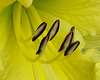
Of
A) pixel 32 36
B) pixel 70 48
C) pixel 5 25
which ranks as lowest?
pixel 70 48

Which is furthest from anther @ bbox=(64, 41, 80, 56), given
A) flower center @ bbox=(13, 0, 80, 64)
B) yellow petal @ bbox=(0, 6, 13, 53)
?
yellow petal @ bbox=(0, 6, 13, 53)

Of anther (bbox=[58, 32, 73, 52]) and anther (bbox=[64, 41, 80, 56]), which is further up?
anther (bbox=[58, 32, 73, 52])

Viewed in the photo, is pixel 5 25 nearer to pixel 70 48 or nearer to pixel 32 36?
pixel 32 36

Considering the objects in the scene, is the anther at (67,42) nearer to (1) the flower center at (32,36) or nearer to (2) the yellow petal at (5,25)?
(1) the flower center at (32,36)

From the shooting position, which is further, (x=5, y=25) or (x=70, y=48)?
(x=5, y=25)

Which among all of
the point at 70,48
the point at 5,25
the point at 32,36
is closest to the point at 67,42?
the point at 70,48

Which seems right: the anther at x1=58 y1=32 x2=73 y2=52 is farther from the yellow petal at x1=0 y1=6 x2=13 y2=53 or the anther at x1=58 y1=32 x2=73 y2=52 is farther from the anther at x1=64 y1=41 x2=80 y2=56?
the yellow petal at x1=0 y1=6 x2=13 y2=53

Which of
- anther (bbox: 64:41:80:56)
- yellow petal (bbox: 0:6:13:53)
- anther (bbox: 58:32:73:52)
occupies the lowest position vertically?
anther (bbox: 64:41:80:56)

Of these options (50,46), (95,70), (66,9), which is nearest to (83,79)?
(95,70)
